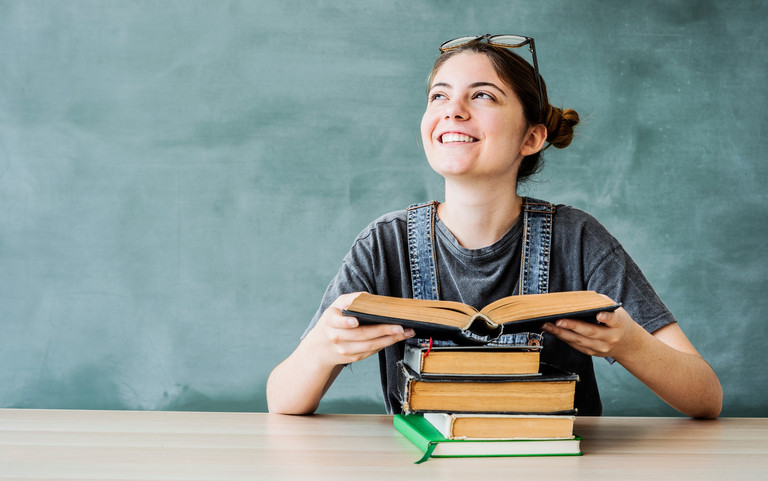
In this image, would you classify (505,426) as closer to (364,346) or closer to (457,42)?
(364,346)

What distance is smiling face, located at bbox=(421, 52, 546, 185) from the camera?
129 cm

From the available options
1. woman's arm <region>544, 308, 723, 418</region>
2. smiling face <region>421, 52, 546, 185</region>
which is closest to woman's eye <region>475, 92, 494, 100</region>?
smiling face <region>421, 52, 546, 185</region>

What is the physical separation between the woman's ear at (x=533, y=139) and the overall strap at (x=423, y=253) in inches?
9.1

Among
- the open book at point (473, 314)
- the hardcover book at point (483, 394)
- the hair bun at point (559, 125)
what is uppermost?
the hair bun at point (559, 125)

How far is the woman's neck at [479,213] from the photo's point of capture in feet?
4.42

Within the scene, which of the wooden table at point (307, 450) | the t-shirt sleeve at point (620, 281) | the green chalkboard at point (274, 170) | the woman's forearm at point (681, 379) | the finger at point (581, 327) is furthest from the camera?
the green chalkboard at point (274, 170)

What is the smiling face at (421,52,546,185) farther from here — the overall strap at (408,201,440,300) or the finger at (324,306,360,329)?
the finger at (324,306,360,329)

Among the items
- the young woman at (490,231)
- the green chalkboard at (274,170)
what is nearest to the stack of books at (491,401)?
the young woman at (490,231)

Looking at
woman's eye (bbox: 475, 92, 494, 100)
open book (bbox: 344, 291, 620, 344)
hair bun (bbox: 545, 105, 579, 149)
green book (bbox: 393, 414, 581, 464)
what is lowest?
green book (bbox: 393, 414, 581, 464)

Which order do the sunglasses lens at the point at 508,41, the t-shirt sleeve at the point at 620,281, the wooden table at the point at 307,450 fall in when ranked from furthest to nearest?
1. the sunglasses lens at the point at 508,41
2. the t-shirt sleeve at the point at 620,281
3. the wooden table at the point at 307,450

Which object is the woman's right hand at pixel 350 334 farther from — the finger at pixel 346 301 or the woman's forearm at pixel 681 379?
the woman's forearm at pixel 681 379

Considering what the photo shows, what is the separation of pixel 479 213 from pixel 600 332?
50cm

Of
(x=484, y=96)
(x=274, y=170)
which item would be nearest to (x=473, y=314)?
(x=484, y=96)

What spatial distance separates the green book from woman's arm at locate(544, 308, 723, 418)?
0.46ft
